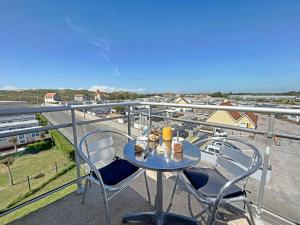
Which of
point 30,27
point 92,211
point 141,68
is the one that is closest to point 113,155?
point 92,211

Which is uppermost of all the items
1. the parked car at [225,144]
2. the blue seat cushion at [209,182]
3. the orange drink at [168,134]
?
the orange drink at [168,134]

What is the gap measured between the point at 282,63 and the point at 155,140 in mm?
20926

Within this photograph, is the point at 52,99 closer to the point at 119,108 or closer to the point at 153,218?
the point at 119,108

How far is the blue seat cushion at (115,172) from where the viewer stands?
1.40 m

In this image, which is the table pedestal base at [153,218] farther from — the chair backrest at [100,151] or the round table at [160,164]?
the chair backrest at [100,151]

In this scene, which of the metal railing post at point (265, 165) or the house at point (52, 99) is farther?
the house at point (52, 99)

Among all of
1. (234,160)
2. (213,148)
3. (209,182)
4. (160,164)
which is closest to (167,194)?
(209,182)

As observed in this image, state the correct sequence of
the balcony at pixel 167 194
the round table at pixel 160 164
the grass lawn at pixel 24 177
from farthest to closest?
the grass lawn at pixel 24 177 → the balcony at pixel 167 194 → the round table at pixel 160 164

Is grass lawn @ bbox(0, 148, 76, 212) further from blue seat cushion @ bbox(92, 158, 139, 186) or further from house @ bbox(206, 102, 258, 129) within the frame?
house @ bbox(206, 102, 258, 129)

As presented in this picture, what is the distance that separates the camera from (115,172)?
1522 millimetres

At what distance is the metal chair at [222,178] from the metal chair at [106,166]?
513 millimetres

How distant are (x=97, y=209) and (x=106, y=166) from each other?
1.59 feet

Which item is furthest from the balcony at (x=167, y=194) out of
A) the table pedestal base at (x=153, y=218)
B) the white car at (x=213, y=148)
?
the white car at (x=213, y=148)

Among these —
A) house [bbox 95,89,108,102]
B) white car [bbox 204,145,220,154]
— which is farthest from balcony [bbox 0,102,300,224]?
house [bbox 95,89,108,102]
